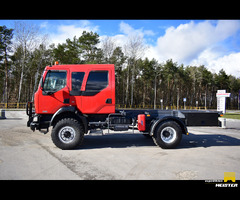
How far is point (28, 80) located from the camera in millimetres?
41625

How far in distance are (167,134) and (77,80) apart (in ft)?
12.5

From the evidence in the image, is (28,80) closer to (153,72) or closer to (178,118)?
(153,72)

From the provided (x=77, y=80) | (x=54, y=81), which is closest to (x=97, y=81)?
(x=77, y=80)

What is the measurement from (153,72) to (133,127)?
144 ft

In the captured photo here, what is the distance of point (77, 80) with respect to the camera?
237 inches

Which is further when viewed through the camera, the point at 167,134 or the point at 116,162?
the point at 167,134

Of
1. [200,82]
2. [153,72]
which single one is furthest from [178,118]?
[200,82]

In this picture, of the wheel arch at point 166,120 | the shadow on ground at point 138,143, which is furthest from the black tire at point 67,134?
the wheel arch at point 166,120

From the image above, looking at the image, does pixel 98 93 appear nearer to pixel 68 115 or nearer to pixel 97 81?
pixel 97 81

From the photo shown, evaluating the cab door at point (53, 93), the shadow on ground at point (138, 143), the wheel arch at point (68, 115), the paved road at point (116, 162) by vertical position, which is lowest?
the shadow on ground at point (138, 143)

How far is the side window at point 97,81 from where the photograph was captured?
6035 millimetres

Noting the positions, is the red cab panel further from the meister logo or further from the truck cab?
the meister logo
